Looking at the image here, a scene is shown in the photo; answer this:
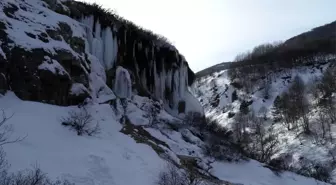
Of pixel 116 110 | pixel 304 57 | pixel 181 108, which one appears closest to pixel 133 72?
pixel 181 108

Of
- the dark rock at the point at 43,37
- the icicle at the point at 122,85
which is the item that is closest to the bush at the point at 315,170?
the icicle at the point at 122,85

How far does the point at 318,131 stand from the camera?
51.1m

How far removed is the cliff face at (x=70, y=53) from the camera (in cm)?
1661

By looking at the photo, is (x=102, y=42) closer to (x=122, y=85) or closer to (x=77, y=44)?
(x=122, y=85)

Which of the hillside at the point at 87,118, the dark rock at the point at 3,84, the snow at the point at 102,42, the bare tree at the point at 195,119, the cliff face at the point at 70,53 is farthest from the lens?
the bare tree at the point at 195,119

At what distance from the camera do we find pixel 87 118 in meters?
15.6

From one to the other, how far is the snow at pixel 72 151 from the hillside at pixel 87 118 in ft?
0.15

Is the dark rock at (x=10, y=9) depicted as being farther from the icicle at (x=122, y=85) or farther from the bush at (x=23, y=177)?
the bush at (x=23, y=177)

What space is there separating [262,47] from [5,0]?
112 metres

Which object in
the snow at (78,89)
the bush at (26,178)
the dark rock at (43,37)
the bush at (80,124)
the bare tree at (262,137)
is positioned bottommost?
the bare tree at (262,137)

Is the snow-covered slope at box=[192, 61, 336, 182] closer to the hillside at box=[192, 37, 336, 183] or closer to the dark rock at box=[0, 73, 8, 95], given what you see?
the hillside at box=[192, 37, 336, 183]

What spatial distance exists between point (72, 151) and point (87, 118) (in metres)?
3.04

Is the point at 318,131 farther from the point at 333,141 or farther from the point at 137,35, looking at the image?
the point at 137,35

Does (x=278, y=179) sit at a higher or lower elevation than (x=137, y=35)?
lower
